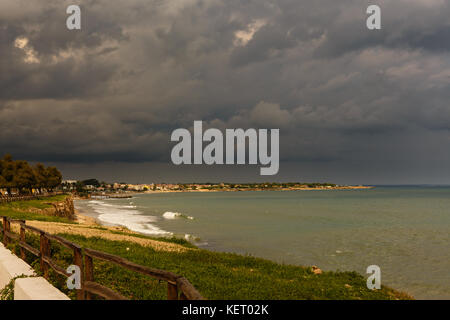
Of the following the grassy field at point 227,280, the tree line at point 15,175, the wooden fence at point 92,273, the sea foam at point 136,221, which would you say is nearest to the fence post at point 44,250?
the wooden fence at point 92,273

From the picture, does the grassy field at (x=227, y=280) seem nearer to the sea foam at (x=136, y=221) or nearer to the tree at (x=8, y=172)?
the sea foam at (x=136, y=221)

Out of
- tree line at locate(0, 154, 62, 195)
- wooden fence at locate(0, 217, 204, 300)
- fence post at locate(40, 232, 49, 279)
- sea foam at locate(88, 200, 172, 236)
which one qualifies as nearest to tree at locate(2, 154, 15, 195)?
tree line at locate(0, 154, 62, 195)

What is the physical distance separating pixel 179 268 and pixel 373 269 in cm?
1359

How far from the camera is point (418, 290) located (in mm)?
19125

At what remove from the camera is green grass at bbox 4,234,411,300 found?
11672 mm

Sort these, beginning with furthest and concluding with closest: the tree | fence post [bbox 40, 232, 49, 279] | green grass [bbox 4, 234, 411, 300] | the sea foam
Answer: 1. the tree
2. the sea foam
3. green grass [bbox 4, 234, 411, 300]
4. fence post [bbox 40, 232, 49, 279]

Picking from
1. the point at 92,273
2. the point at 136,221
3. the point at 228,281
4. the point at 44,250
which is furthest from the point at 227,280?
the point at 136,221

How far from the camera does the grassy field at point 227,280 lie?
38.3 feet

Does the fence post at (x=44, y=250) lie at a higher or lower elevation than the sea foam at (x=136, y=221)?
higher

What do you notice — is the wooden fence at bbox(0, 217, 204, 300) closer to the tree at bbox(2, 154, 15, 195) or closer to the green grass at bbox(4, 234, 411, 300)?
the green grass at bbox(4, 234, 411, 300)

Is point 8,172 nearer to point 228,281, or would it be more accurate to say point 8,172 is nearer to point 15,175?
point 15,175

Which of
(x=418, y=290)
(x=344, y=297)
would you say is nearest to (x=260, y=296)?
(x=344, y=297)
